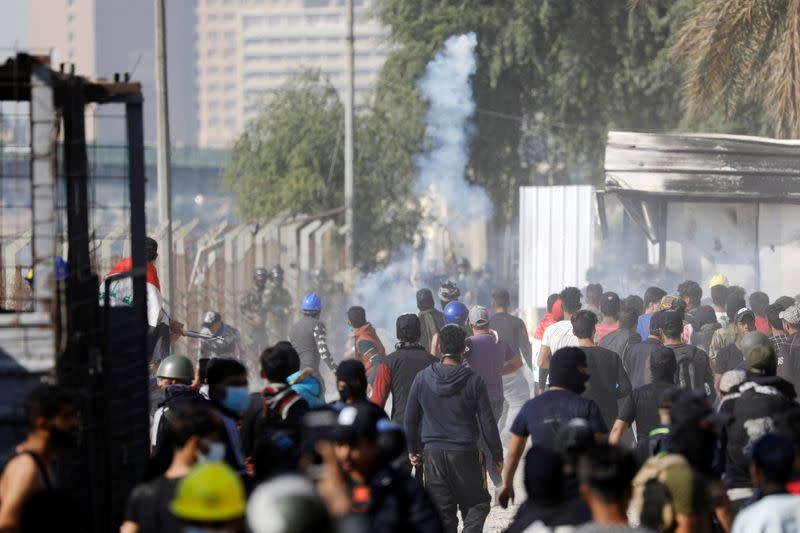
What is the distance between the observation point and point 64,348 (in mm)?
6090

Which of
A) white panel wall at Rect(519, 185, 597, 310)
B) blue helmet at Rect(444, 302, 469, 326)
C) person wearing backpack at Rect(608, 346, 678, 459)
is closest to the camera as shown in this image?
person wearing backpack at Rect(608, 346, 678, 459)

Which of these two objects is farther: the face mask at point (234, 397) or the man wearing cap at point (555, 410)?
the man wearing cap at point (555, 410)

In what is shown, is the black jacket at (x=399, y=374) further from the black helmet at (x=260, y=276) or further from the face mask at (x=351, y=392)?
the black helmet at (x=260, y=276)

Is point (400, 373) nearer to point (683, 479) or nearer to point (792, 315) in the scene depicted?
point (792, 315)

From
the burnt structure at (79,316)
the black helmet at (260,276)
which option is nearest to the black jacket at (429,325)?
the burnt structure at (79,316)

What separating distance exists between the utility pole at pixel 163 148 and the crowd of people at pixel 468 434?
11.8 ft

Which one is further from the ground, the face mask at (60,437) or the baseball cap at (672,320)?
Result: the face mask at (60,437)

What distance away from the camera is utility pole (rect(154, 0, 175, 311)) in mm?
15961

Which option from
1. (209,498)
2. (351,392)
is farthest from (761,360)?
(209,498)

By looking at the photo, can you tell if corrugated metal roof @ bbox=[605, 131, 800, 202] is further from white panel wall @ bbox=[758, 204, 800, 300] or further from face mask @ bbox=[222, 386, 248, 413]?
face mask @ bbox=[222, 386, 248, 413]

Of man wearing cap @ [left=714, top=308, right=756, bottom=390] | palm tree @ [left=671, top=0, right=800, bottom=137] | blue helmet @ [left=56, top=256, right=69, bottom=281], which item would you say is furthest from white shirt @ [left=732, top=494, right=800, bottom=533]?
palm tree @ [left=671, top=0, right=800, bottom=137]

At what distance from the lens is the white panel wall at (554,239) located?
22.8 m

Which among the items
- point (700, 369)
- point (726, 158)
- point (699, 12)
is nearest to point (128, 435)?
point (700, 369)

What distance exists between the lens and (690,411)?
Result: 20.4 feet
